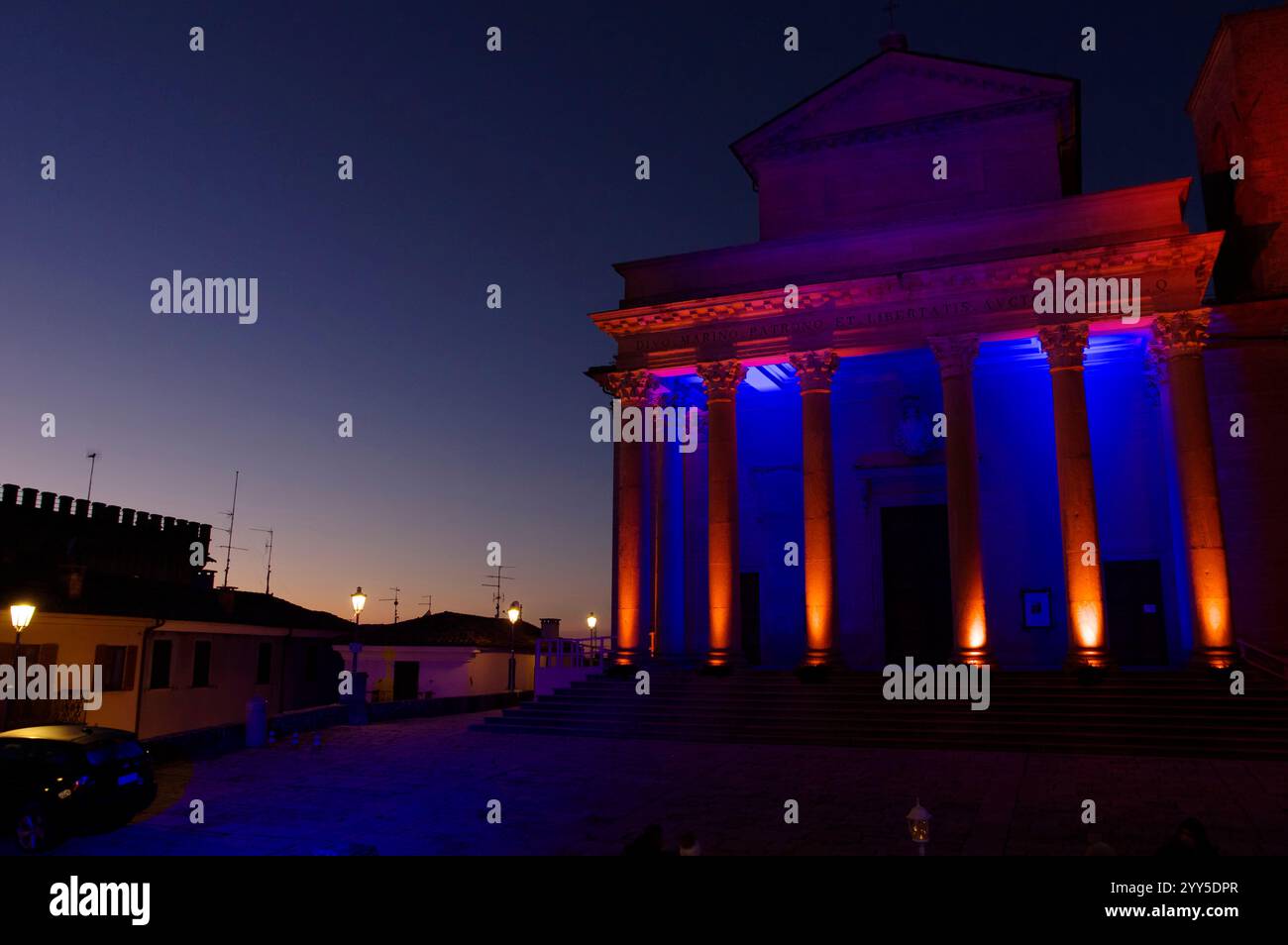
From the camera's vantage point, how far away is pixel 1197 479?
19.3m

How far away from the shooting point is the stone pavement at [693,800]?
31.8 feet

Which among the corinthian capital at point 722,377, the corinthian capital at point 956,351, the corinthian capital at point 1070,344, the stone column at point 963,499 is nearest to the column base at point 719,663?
the stone column at point 963,499

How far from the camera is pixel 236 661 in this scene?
34.6m

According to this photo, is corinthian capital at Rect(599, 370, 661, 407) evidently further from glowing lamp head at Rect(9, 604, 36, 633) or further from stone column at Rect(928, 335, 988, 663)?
glowing lamp head at Rect(9, 604, 36, 633)

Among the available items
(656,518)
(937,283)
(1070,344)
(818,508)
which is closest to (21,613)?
(656,518)

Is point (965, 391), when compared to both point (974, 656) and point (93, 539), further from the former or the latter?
point (93, 539)

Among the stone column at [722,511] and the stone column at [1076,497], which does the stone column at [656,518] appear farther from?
the stone column at [1076,497]

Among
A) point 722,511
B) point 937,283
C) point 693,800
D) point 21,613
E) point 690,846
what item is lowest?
point 693,800

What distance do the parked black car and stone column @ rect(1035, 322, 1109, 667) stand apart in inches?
680

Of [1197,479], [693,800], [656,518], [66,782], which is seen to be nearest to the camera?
[66,782]

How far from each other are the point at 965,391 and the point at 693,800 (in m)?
12.9

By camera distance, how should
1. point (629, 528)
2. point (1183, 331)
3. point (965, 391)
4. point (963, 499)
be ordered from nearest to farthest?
point (1183, 331) → point (963, 499) → point (965, 391) → point (629, 528)

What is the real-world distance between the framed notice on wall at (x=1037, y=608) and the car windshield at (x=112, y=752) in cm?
2005
